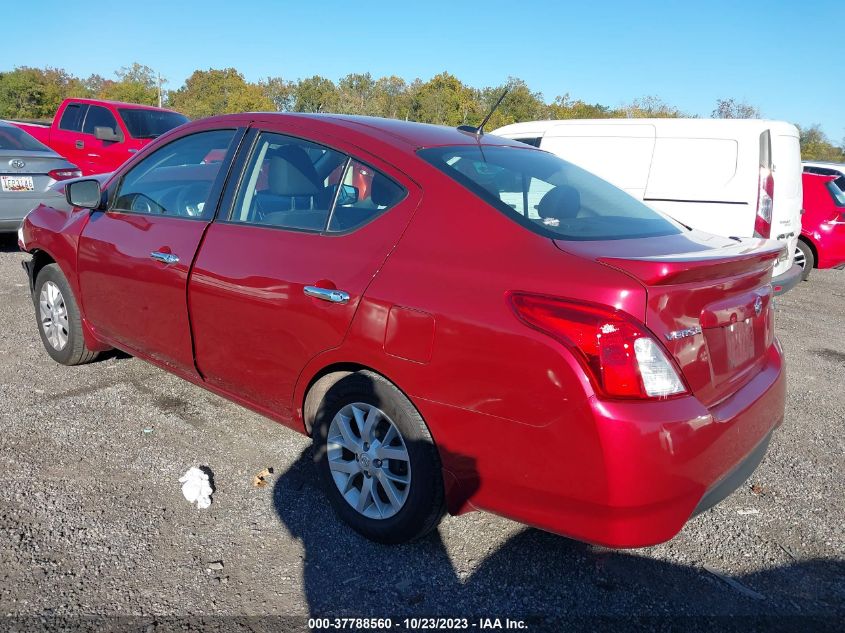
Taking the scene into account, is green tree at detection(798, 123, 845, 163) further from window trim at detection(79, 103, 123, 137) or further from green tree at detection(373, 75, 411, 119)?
window trim at detection(79, 103, 123, 137)

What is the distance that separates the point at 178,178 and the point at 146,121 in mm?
9096

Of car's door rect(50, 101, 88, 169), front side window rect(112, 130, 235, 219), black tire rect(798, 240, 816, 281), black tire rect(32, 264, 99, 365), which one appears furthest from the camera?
car's door rect(50, 101, 88, 169)

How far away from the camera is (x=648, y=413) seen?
2125 millimetres

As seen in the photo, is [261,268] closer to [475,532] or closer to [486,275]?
[486,275]

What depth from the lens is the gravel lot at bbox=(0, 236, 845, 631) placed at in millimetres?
2471

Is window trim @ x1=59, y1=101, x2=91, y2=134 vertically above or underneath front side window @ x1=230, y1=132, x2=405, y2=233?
above

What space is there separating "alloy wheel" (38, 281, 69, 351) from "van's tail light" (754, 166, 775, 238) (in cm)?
616

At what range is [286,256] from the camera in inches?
117

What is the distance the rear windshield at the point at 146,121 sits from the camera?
459 inches

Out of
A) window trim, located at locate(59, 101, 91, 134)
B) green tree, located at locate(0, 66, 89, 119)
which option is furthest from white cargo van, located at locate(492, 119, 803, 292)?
green tree, located at locate(0, 66, 89, 119)

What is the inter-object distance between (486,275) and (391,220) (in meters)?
0.55

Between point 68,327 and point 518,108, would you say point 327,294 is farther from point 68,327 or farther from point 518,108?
point 518,108

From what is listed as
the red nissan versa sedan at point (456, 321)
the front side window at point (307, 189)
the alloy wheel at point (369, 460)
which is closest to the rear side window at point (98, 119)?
the red nissan versa sedan at point (456, 321)

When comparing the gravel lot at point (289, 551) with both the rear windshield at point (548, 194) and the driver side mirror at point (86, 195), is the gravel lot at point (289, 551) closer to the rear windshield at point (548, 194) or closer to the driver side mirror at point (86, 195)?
the driver side mirror at point (86, 195)
